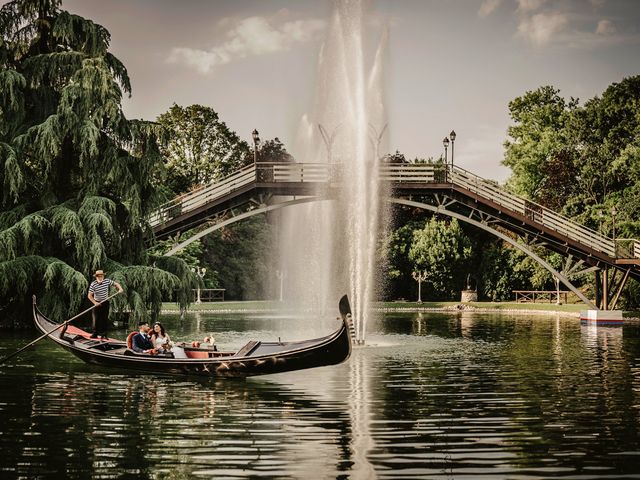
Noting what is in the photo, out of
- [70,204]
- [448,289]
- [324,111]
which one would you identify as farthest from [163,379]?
[448,289]

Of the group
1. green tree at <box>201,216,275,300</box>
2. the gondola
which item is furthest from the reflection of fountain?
green tree at <box>201,216,275,300</box>

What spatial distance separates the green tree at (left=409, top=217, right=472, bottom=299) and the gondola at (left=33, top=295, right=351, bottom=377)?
49.0m

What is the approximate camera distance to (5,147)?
2683 cm

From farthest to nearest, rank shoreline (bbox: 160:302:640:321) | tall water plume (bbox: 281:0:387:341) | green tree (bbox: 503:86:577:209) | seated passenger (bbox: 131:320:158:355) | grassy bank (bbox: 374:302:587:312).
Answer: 1. green tree (bbox: 503:86:577:209)
2. grassy bank (bbox: 374:302:587:312)
3. shoreline (bbox: 160:302:640:321)
4. tall water plume (bbox: 281:0:387:341)
5. seated passenger (bbox: 131:320:158:355)

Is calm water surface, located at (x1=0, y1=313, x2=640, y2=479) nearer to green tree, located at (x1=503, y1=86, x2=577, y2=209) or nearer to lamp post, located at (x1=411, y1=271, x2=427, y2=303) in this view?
green tree, located at (x1=503, y1=86, x2=577, y2=209)

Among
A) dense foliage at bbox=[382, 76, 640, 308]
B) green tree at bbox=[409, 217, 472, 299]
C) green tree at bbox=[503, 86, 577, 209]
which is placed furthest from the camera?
green tree at bbox=[409, 217, 472, 299]

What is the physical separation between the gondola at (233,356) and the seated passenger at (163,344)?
7.6 inches

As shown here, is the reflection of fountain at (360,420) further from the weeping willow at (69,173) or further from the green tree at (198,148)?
the green tree at (198,148)

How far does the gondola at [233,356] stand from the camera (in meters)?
16.7

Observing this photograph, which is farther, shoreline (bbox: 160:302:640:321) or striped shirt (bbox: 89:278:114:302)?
shoreline (bbox: 160:302:640:321)

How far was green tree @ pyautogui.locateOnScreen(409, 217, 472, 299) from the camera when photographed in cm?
6806

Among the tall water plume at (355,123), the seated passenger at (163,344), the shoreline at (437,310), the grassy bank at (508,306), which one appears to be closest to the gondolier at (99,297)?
the seated passenger at (163,344)

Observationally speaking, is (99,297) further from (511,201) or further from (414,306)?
(414,306)

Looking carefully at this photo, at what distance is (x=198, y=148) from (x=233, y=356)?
53649 mm
